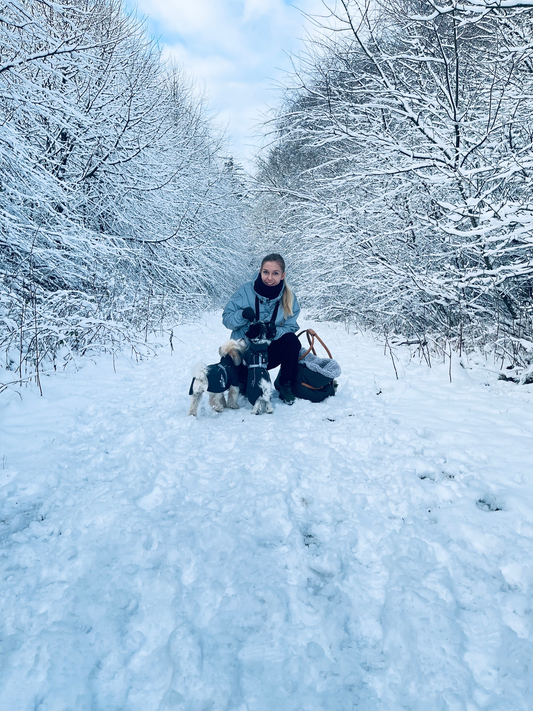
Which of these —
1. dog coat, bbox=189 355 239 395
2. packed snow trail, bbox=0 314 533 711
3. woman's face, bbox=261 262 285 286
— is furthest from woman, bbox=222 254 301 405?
packed snow trail, bbox=0 314 533 711

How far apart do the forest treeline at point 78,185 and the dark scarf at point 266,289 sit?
1562 millimetres

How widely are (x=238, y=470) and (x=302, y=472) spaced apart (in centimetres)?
42

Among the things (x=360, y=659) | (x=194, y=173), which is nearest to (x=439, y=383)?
(x=360, y=659)

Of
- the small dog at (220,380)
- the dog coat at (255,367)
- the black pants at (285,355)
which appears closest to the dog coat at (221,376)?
the small dog at (220,380)

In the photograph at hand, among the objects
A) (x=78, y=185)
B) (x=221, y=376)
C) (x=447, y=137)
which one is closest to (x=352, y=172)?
(x=447, y=137)

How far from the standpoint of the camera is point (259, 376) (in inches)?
148

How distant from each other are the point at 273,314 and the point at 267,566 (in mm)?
2841

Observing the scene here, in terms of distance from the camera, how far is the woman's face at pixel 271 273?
383 cm

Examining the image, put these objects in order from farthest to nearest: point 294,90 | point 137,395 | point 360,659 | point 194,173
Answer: point 194,173
point 294,90
point 137,395
point 360,659

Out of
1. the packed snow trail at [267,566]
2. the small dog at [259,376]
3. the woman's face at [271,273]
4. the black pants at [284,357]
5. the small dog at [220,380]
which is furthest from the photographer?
the black pants at [284,357]

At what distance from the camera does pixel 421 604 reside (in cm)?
138

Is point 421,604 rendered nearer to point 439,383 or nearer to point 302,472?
point 302,472

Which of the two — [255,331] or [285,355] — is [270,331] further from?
[285,355]

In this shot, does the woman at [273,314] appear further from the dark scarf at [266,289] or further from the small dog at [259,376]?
the small dog at [259,376]
